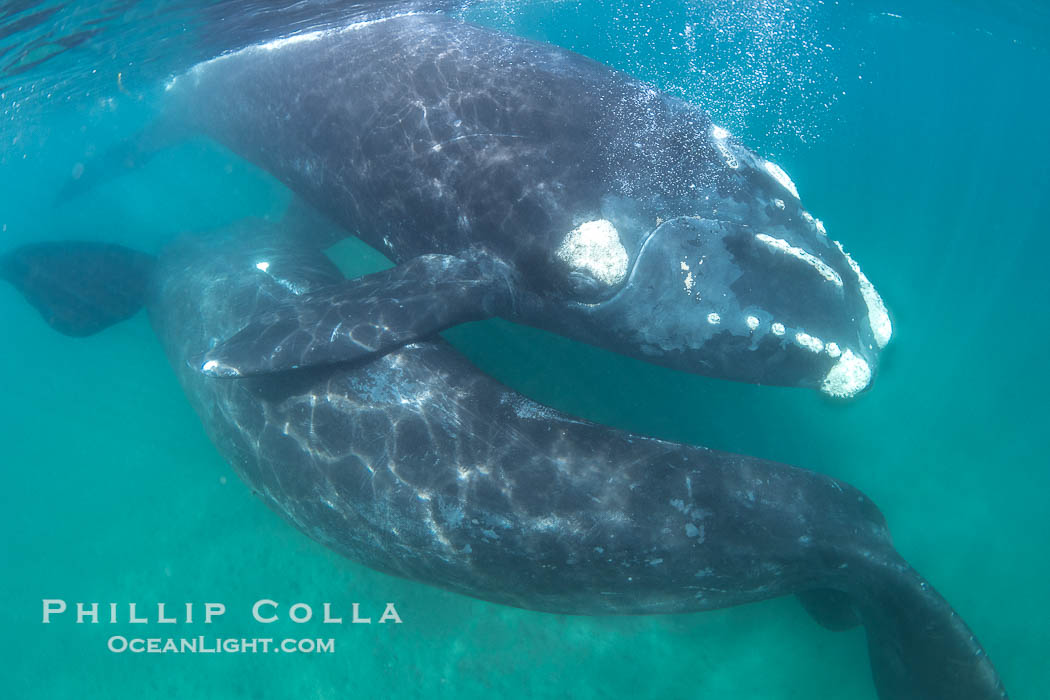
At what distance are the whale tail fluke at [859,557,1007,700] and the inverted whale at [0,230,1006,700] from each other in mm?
16

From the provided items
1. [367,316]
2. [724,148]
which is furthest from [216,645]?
[724,148]

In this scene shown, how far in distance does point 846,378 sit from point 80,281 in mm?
16166

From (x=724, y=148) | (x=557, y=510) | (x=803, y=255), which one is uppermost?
(x=724, y=148)

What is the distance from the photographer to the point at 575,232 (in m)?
7.14

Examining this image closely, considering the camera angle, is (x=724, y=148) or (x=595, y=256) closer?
(x=595, y=256)

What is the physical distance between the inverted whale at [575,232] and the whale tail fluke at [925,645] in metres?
2.55

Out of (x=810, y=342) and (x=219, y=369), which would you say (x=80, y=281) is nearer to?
(x=219, y=369)

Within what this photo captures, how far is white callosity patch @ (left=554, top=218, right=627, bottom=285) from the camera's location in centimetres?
706

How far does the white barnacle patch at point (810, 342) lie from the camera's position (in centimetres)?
705

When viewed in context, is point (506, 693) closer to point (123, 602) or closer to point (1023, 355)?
point (123, 602)

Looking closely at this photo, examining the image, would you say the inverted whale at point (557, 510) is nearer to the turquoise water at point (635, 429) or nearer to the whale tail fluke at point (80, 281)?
the turquoise water at point (635, 429)

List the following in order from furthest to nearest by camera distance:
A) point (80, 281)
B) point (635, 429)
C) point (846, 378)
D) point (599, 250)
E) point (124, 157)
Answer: point (124, 157)
point (80, 281)
point (635, 429)
point (846, 378)
point (599, 250)

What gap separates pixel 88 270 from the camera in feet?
41.6

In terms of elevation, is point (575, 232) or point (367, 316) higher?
point (575, 232)
